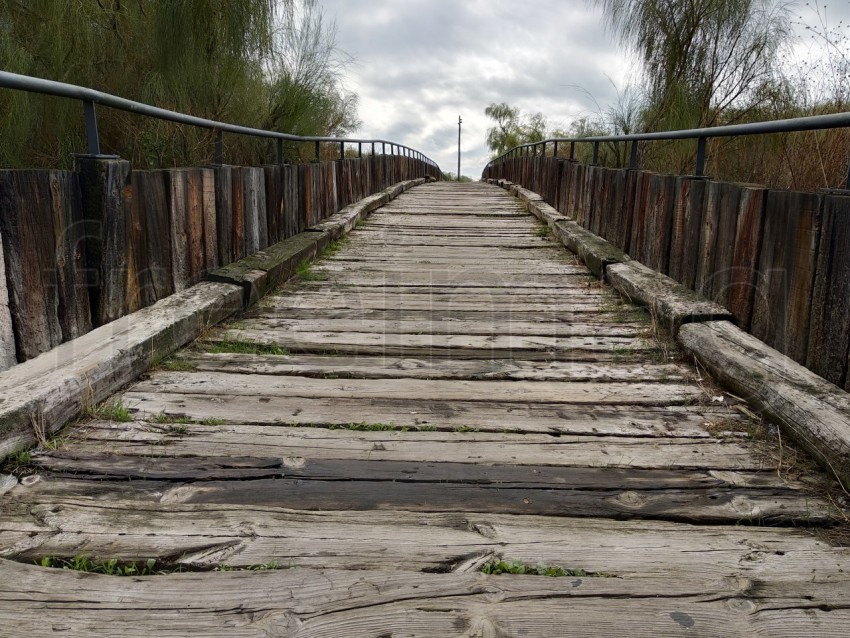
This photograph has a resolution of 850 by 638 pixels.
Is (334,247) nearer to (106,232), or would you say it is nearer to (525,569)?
(106,232)

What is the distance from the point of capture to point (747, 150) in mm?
7254

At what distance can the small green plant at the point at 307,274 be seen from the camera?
5041mm

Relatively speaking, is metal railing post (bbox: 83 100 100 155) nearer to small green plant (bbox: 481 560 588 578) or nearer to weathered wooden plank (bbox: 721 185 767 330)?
small green plant (bbox: 481 560 588 578)

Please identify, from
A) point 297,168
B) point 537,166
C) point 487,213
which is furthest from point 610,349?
point 537,166

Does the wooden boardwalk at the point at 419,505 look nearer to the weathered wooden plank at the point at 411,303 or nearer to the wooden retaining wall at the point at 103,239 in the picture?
the wooden retaining wall at the point at 103,239

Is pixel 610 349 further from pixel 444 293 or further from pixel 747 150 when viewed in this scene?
pixel 747 150

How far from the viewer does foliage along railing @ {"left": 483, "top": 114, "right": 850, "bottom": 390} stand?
2508mm

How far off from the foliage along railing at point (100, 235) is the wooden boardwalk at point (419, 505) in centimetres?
40

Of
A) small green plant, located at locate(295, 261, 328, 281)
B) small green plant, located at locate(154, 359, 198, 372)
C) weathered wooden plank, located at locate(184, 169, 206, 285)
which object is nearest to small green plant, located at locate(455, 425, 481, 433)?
small green plant, located at locate(154, 359, 198, 372)

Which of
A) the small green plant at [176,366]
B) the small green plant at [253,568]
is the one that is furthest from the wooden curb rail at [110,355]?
the small green plant at [253,568]

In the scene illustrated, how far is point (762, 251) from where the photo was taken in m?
3.05

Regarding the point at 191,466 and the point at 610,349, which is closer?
the point at 191,466

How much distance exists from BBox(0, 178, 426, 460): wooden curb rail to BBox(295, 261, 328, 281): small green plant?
48 centimetres

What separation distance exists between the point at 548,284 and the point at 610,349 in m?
1.69
